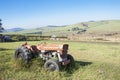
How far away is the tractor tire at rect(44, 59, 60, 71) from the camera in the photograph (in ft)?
39.3

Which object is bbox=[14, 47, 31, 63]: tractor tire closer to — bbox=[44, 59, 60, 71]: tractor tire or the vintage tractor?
the vintage tractor

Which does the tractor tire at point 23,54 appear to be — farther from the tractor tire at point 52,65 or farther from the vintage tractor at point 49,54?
the tractor tire at point 52,65

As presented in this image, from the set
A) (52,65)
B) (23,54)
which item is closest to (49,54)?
(52,65)

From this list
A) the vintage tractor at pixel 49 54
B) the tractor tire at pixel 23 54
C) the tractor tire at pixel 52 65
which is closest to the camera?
the tractor tire at pixel 52 65

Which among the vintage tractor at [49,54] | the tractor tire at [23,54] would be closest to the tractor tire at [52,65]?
the vintage tractor at [49,54]

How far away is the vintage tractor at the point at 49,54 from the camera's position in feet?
39.9

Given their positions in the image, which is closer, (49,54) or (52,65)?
(52,65)

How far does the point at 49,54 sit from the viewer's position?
510 inches

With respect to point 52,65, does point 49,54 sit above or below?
above

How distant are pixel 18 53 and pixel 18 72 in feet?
7.88

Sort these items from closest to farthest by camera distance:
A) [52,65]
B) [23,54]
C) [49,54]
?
[52,65] → [49,54] → [23,54]

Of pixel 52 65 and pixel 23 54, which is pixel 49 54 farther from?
pixel 23 54

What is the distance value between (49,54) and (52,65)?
1040 millimetres

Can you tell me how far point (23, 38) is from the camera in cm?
4719
